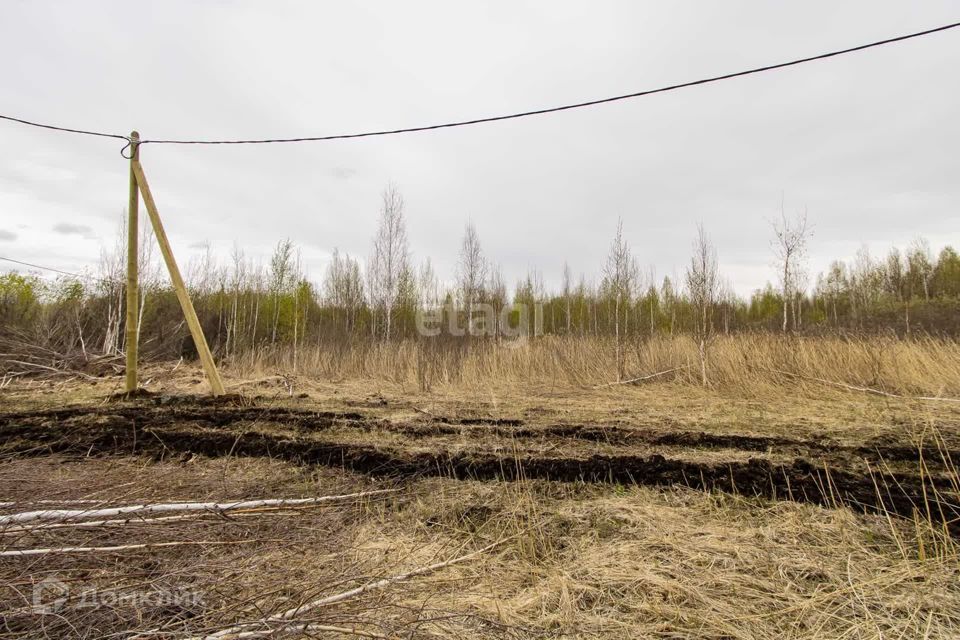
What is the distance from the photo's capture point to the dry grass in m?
8.31

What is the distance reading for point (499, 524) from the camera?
3148mm

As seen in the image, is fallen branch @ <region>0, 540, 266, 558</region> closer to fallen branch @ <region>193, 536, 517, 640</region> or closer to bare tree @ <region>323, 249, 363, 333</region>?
fallen branch @ <region>193, 536, 517, 640</region>

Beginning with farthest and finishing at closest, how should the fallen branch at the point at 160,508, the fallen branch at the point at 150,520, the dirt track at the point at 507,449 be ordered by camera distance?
the dirt track at the point at 507,449, the fallen branch at the point at 150,520, the fallen branch at the point at 160,508

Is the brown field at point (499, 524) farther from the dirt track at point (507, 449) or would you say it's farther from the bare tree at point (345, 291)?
the bare tree at point (345, 291)

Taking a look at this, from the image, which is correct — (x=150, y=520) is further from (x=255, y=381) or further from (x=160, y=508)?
(x=255, y=381)

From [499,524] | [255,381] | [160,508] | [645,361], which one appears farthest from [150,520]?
[645,361]

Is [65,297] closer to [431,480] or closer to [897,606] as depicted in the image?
[431,480]

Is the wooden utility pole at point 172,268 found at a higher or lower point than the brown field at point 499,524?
higher

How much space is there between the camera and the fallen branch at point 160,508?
2423 millimetres

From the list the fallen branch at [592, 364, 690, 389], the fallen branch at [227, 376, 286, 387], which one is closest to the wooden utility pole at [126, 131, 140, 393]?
the fallen branch at [227, 376, 286, 387]

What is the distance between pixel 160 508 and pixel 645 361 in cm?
979

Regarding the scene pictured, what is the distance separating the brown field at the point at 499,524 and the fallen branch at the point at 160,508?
68mm

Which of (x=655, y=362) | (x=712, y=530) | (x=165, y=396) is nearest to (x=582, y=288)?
(x=655, y=362)

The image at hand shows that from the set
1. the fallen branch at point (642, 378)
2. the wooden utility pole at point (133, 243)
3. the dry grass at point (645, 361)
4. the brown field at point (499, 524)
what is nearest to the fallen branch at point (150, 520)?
the brown field at point (499, 524)
